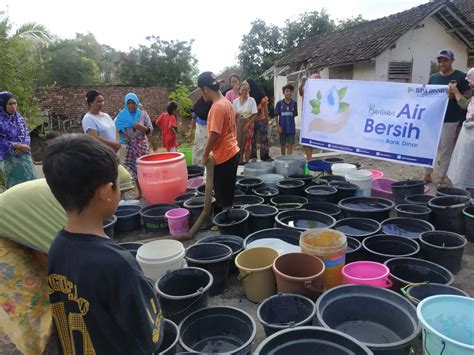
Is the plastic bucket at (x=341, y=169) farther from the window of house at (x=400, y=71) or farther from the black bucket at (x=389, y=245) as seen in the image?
the window of house at (x=400, y=71)

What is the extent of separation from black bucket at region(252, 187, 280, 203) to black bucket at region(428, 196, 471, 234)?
5.94 feet

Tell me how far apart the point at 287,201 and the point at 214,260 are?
1.79 m

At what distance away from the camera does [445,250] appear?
276 cm

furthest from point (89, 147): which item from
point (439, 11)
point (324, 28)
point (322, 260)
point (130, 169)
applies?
point (324, 28)

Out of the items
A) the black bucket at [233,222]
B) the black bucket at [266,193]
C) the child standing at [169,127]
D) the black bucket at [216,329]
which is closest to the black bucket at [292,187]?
the black bucket at [266,193]

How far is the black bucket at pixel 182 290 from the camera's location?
2264mm

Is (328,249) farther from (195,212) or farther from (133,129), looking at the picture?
(133,129)

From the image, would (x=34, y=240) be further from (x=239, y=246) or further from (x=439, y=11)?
(x=439, y=11)

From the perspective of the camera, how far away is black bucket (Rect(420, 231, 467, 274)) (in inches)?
109

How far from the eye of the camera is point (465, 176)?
4.09 metres

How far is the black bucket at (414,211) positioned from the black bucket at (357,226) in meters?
0.46

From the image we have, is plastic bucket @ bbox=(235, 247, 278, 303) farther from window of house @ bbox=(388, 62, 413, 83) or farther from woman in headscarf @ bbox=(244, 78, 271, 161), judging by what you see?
window of house @ bbox=(388, 62, 413, 83)

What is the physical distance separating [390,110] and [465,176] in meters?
1.35

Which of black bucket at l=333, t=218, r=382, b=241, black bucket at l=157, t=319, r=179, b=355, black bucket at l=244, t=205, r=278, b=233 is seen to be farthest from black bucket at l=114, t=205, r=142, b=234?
black bucket at l=333, t=218, r=382, b=241
